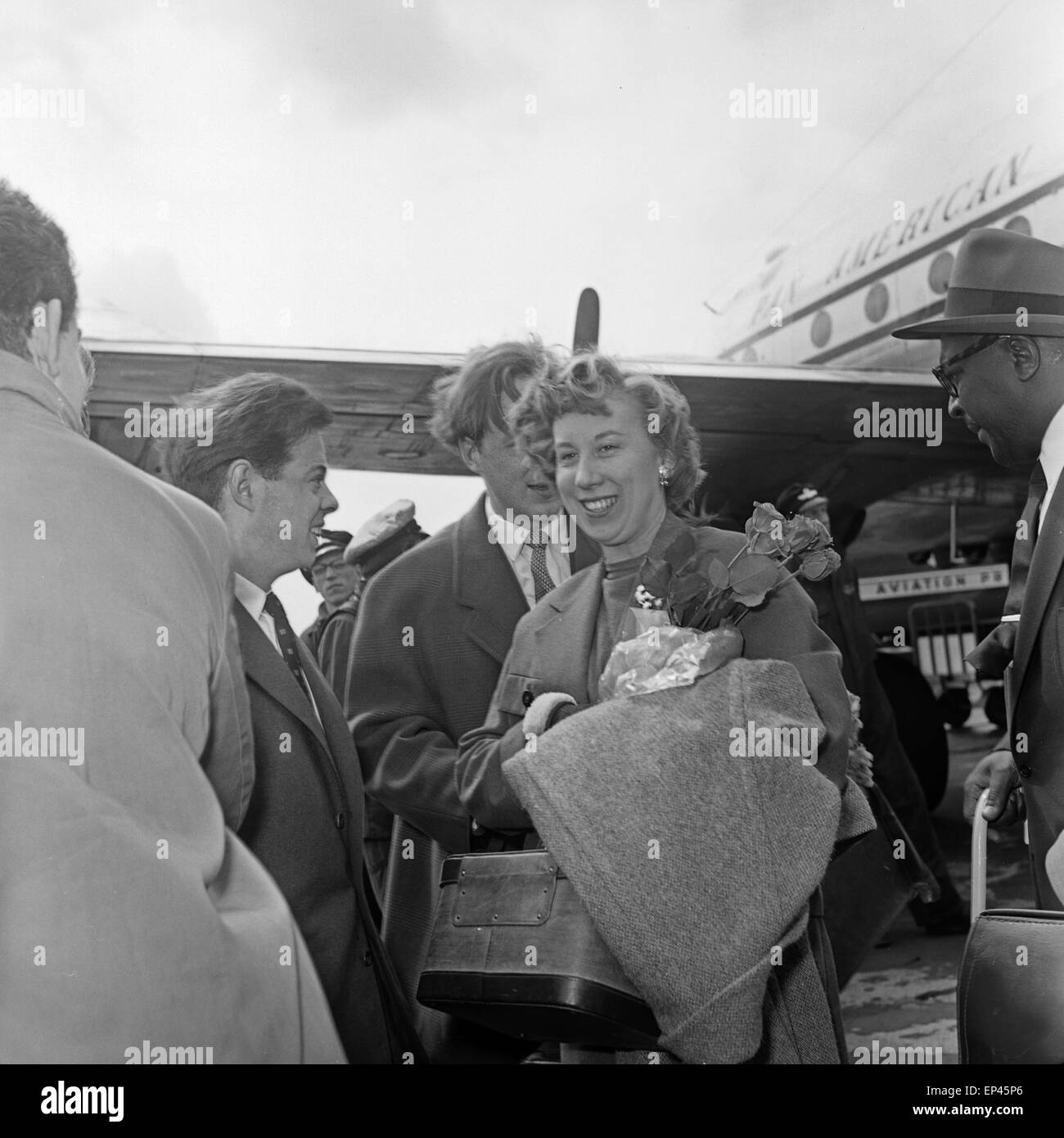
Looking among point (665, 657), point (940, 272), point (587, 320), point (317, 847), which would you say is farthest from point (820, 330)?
point (317, 847)

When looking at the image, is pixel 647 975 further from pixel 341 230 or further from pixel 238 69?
pixel 238 69

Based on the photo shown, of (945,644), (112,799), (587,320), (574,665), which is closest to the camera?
(112,799)

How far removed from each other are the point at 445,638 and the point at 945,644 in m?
2.84

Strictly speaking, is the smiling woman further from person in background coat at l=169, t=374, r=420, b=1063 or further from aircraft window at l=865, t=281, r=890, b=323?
aircraft window at l=865, t=281, r=890, b=323

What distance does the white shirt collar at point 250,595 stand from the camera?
1979 millimetres

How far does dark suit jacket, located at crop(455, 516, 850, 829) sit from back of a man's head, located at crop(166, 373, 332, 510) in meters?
0.51

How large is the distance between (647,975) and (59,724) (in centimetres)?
83

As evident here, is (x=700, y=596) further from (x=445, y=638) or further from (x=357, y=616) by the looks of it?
(x=357, y=616)

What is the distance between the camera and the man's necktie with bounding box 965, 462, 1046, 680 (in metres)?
2.14

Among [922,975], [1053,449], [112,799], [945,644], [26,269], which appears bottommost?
[922,975]

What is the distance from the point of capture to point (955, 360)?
2193mm

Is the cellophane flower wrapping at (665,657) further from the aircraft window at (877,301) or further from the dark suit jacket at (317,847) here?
the aircraft window at (877,301)

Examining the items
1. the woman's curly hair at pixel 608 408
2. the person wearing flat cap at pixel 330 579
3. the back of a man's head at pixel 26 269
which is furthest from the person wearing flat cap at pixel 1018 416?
the back of a man's head at pixel 26 269
